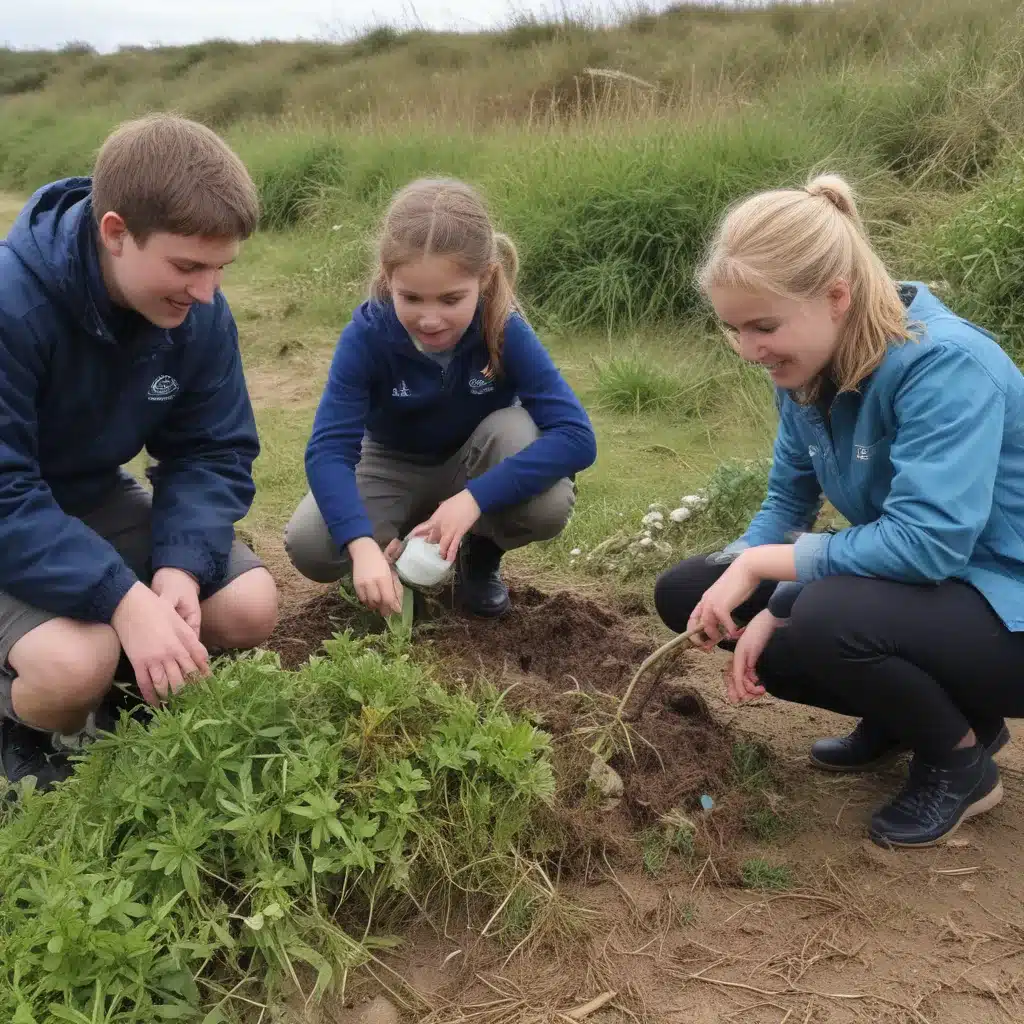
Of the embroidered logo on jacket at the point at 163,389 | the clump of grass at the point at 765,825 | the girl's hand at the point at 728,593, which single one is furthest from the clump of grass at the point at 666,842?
the embroidered logo on jacket at the point at 163,389

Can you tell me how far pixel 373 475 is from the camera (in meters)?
3.21

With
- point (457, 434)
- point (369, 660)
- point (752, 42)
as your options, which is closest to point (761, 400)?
point (457, 434)

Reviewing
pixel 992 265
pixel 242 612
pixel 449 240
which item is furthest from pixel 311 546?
pixel 992 265

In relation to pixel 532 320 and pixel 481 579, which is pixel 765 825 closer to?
pixel 481 579

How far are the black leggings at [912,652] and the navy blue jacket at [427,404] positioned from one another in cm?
92

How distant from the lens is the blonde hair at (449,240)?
256 centimetres

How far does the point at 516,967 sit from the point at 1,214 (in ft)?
49.1

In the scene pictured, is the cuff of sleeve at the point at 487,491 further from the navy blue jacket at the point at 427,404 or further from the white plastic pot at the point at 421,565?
the white plastic pot at the point at 421,565

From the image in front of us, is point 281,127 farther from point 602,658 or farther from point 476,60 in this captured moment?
point 602,658

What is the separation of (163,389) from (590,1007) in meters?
1.65

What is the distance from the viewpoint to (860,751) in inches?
99.4

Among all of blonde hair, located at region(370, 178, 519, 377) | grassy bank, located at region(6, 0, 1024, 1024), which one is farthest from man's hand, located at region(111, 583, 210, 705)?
blonde hair, located at region(370, 178, 519, 377)

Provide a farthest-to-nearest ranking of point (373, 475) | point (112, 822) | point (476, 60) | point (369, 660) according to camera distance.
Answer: point (476, 60)
point (373, 475)
point (369, 660)
point (112, 822)

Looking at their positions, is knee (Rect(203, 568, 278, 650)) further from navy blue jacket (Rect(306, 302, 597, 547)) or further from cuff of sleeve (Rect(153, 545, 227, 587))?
navy blue jacket (Rect(306, 302, 597, 547))
